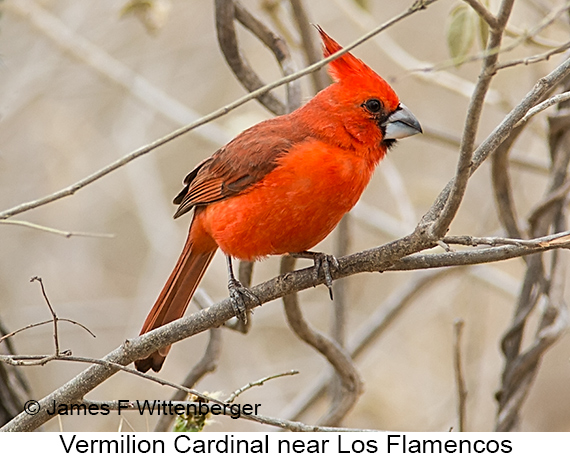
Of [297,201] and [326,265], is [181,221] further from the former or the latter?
[326,265]

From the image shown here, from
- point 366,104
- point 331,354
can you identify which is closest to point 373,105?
point 366,104

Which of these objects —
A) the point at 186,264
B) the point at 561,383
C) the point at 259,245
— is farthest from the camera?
the point at 561,383

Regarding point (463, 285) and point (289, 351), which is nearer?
point (463, 285)

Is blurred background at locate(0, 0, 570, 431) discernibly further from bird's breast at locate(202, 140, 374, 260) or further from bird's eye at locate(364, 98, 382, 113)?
Answer: bird's breast at locate(202, 140, 374, 260)

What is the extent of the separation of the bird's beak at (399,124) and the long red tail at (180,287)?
74cm

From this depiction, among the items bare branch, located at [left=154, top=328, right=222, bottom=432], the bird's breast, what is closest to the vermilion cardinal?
the bird's breast

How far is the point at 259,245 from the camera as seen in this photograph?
7.32 feet

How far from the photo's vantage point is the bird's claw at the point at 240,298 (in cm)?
186

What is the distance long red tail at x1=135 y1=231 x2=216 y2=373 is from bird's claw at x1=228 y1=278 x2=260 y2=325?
24 cm

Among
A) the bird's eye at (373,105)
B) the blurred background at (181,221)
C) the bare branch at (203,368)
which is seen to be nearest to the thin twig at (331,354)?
the bare branch at (203,368)

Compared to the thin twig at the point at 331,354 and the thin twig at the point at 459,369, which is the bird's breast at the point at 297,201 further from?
the thin twig at the point at 459,369

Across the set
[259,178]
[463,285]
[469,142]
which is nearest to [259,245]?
[259,178]

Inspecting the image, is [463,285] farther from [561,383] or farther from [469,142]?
[469,142]

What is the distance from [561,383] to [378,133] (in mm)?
2603
